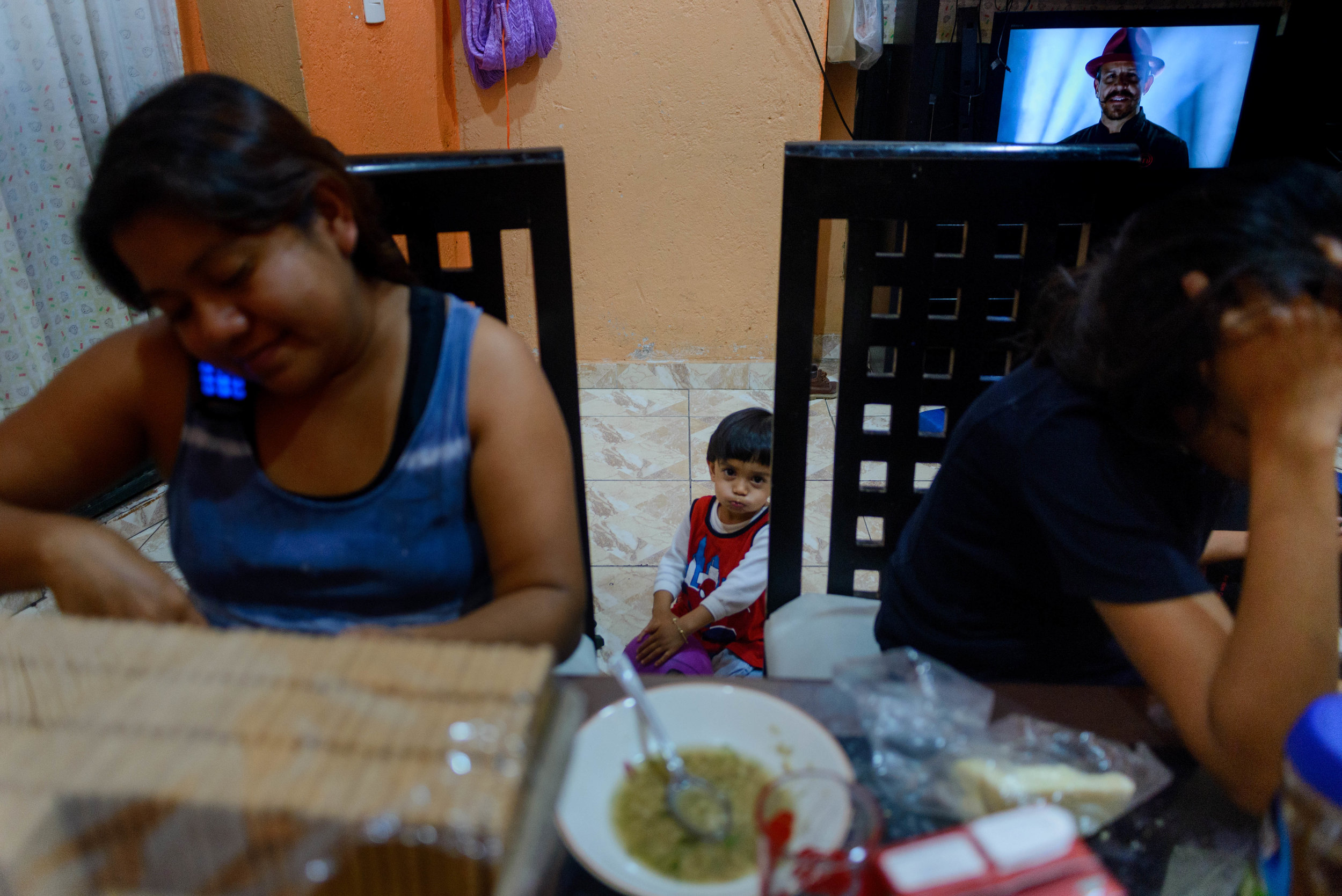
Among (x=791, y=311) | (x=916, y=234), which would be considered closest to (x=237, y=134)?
(x=791, y=311)

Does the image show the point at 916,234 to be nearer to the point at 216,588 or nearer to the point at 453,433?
the point at 453,433

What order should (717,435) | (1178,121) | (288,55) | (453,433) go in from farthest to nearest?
(1178,121), (288,55), (717,435), (453,433)

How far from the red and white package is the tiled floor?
4.61 ft

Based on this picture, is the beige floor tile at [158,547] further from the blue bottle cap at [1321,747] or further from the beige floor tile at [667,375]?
the blue bottle cap at [1321,747]

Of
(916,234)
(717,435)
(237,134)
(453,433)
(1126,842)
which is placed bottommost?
(717,435)

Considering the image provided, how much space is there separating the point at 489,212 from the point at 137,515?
2.01 metres

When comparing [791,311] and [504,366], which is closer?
[504,366]

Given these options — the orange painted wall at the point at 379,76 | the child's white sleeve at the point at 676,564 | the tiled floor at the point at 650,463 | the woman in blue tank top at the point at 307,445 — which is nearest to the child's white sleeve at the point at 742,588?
the child's white sleeve at the point at 676,564

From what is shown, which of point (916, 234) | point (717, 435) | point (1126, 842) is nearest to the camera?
point (1126, 842)

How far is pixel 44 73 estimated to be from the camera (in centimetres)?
208

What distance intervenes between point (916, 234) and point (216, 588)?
0.97 m

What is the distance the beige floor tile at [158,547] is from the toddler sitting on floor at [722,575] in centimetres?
145

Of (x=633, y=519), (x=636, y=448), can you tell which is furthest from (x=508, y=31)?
(x=633, y=519)

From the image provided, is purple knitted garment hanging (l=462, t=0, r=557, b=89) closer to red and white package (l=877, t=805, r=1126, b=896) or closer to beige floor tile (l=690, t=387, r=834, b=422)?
beige floor tile (l=690, t=387, r=834, b=422)
